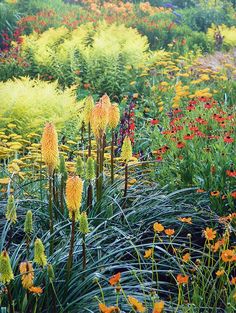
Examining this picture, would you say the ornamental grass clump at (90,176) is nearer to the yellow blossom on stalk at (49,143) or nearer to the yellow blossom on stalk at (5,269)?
the yellow blossom on stalk at (49,143)

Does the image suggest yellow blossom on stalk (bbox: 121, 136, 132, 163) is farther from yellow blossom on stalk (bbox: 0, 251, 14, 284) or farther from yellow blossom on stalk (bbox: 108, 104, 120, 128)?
yellow blossom on stalk (bbox: 0, 251, 14, 284)

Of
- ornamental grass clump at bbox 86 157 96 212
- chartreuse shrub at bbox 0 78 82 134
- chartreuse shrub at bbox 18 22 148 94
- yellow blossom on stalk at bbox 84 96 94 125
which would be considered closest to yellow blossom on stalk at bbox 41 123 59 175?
ornamental grass clump at bbox 86 157 96 212

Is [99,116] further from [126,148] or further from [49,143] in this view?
[49,143]

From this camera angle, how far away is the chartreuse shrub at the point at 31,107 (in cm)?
606

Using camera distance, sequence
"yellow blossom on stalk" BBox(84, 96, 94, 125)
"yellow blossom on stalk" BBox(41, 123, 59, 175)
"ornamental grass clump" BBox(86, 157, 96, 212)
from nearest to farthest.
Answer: "yellow blossom on stalk" BBox(41, 123, 59, 175), "ornamental grass clump" BBox(86, 157, 96, 212), "yellow blossom on stalk" BBox(84, 96, 94, 125)

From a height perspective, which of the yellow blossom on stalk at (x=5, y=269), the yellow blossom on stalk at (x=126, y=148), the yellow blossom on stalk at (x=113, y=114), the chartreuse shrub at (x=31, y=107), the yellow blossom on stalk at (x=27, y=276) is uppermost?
the yellow blossom on stalk at (x=113, y=114)

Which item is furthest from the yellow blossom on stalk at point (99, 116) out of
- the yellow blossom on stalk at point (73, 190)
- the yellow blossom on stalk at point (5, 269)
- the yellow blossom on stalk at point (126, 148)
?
the yellow blossom on stalk at point (5, 269)

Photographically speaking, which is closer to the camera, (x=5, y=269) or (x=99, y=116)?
(x=5, y=269)

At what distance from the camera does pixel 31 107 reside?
6.25 m

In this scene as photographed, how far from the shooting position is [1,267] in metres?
2.10

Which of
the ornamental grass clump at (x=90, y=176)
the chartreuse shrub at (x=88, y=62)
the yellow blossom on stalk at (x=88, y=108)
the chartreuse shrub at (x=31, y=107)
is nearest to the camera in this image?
the ornamental grass clump at (x=90, y=176)

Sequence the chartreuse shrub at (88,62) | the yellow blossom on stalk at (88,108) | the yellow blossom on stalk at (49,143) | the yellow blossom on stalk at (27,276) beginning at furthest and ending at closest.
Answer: the chartreuse shrub at (88,62) → the yellow blossom on stalk at (88,108) → the yellow blossom on stalk at (49,143) → the yellow blossom on stalk at (27,276)

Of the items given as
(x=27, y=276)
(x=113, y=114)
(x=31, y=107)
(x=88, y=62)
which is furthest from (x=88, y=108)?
(x=88, y=62)

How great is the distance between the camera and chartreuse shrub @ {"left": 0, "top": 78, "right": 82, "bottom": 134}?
Answer: 606cm
